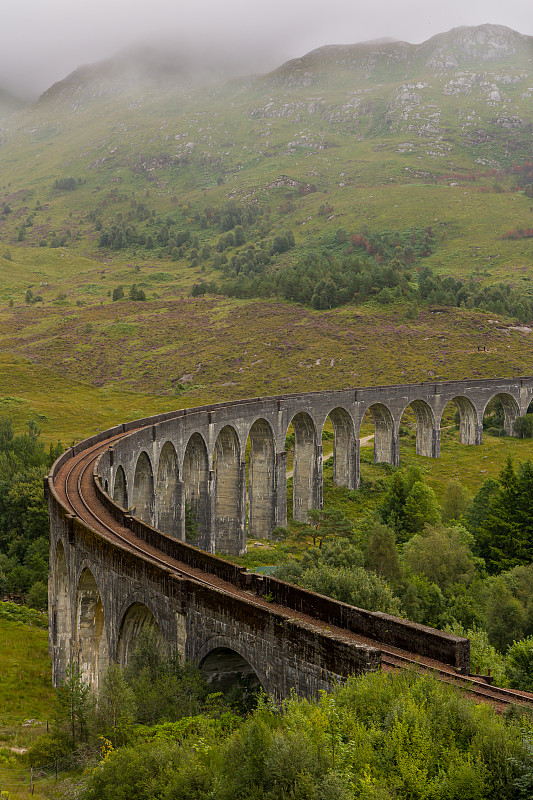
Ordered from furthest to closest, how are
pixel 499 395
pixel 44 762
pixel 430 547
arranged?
pixel 499 395
pixel 430 547
pixel 44 762

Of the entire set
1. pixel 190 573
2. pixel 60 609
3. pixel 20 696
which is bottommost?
pixel 20 696

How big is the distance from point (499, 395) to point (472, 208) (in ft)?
367

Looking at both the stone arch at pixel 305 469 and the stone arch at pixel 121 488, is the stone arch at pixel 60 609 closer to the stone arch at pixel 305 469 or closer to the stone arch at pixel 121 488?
the stone arch at pixel 121 488

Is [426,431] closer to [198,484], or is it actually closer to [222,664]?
[198,484]

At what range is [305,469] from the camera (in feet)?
214

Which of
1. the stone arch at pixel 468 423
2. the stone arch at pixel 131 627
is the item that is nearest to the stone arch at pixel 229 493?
the stone arch at pixel 131 627

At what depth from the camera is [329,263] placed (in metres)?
141

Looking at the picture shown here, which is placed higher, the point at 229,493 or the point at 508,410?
→ the point at 508,410

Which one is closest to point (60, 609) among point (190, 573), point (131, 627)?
point (131, 627)

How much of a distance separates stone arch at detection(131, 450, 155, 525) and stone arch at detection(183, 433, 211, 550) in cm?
590

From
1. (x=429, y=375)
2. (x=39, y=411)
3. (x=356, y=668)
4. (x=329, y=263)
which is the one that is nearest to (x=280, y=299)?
(x=329, y=263)

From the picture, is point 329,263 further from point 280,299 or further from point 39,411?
point 39,411

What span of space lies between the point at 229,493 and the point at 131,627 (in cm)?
3120

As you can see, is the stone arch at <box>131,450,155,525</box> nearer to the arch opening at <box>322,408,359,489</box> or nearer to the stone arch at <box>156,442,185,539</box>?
the stone arch at <box>156,442,185,539</box>
